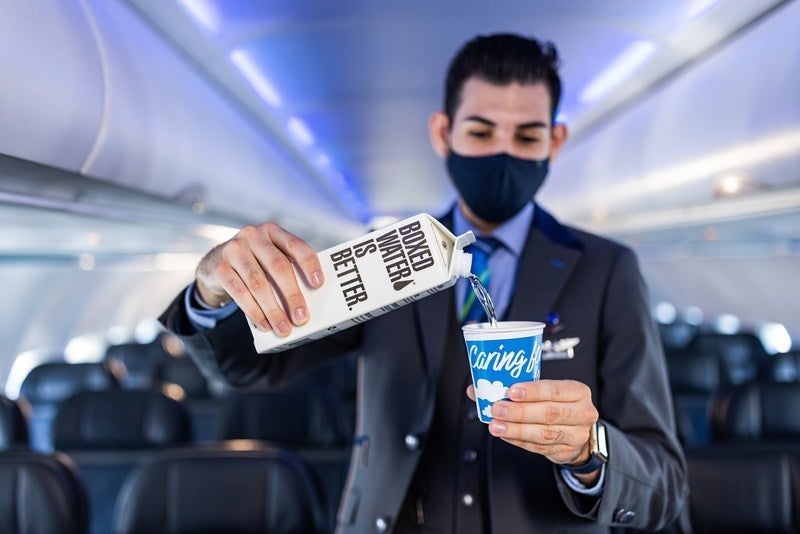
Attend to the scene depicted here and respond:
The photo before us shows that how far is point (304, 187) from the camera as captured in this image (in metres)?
7.66

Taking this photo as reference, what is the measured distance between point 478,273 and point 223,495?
4.67 feet

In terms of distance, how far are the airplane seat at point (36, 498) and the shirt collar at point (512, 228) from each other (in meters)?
1.61

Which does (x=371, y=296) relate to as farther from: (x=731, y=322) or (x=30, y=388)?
(x=731, y=322)

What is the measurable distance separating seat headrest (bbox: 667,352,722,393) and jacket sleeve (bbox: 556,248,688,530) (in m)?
5.89

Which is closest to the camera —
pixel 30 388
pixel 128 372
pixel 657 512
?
pixel 657 512

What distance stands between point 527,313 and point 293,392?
3586mm

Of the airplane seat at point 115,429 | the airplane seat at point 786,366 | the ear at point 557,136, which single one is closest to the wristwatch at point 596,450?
the ear at point 557,136

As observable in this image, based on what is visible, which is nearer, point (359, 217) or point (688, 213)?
point (688, 213)

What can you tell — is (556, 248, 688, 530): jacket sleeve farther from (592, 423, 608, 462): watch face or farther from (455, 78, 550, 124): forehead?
(455, 78, 550, 124): forehead

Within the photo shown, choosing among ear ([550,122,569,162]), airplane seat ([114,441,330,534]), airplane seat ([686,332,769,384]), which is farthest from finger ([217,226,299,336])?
airplane seat ([686,332,769,384])

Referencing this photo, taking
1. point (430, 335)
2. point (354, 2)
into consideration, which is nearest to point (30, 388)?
point (354, 2)

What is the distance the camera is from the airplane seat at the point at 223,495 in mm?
2814

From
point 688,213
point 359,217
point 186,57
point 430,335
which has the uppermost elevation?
point 359,217

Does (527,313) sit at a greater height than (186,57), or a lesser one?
lesser
